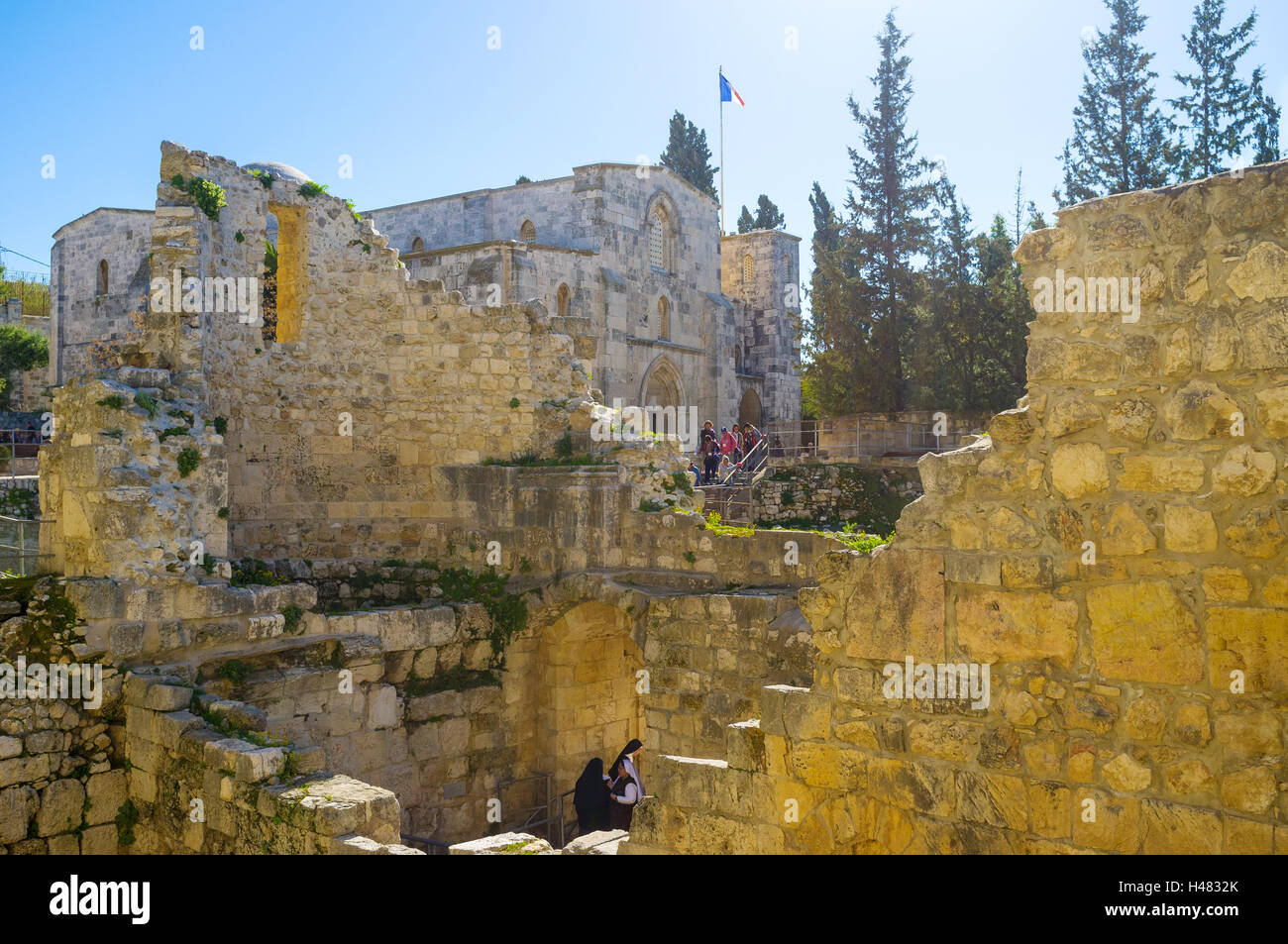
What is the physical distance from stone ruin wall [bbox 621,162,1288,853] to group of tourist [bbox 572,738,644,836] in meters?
5.28

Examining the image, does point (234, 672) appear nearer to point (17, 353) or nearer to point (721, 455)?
point (721, 455)

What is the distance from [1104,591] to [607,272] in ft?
88.0

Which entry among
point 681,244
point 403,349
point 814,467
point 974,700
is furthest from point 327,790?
point 681,244

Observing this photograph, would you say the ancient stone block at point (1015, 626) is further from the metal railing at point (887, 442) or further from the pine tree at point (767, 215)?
the pine tree at point (767, 215)

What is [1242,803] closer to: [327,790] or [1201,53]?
[327,790]

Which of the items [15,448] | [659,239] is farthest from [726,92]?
[15,448]

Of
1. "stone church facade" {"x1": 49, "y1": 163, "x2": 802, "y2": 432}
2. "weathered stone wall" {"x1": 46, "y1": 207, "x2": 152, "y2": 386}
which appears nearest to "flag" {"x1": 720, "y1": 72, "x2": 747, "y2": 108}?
"stone church facade" {"x1": 49, "y1": 163, "x2": 802, "y2": 432}

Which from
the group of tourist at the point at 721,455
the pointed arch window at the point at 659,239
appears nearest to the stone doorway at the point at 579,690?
the group of tourist at the point at 721,455

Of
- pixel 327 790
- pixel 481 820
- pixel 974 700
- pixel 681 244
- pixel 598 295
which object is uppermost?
pixel 681 244

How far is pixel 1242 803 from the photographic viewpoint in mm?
3744

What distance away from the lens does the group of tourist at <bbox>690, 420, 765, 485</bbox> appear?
2053 centimetres

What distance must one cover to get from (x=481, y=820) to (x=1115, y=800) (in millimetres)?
7554

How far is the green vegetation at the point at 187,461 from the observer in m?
8.97

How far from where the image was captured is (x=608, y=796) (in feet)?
33.0
